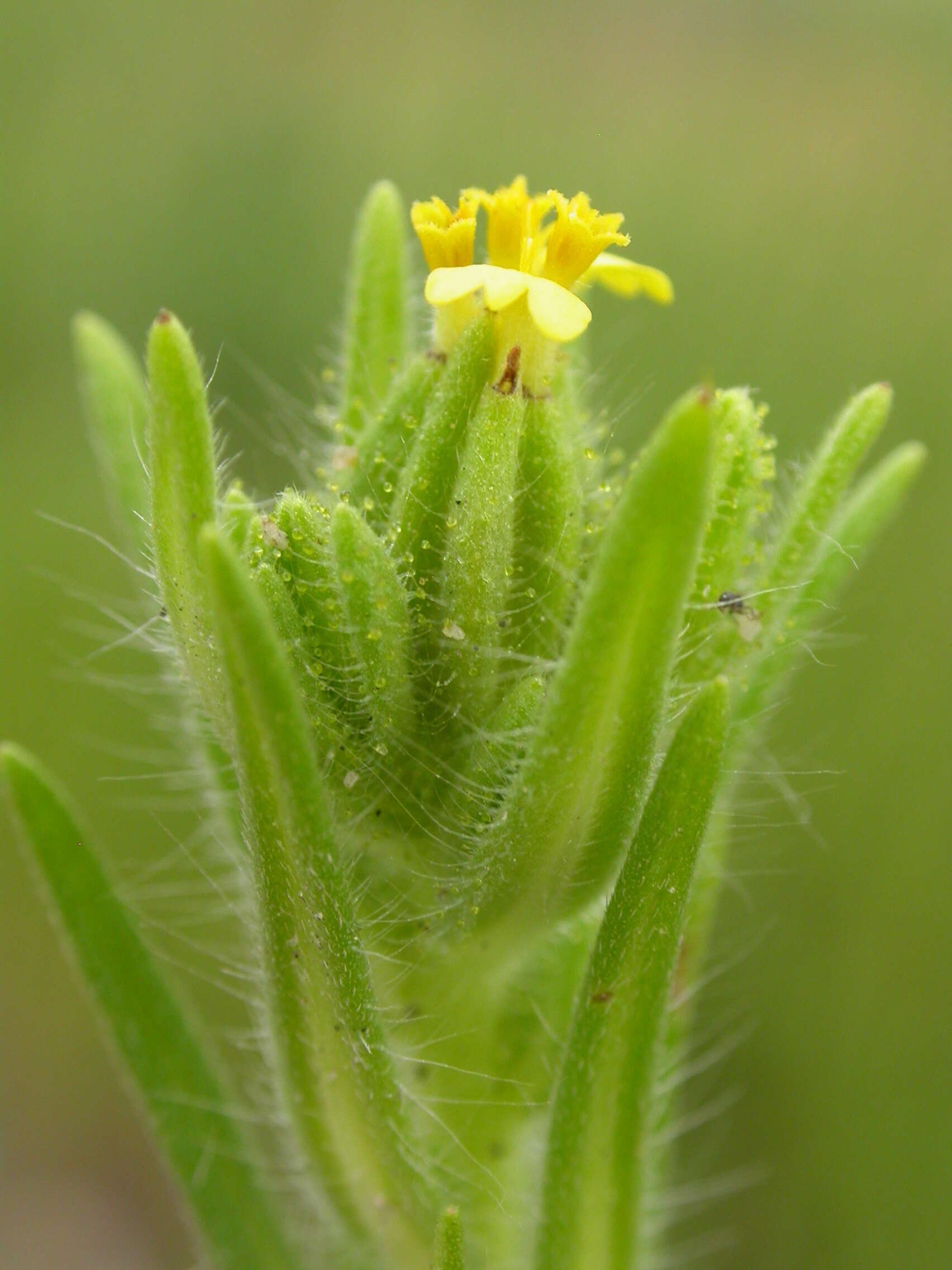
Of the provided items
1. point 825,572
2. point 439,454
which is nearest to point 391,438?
point 439,454

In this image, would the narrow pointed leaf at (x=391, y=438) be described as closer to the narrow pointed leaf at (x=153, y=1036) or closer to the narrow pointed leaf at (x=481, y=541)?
the narrow pointed leaf at (x=481, y=541)

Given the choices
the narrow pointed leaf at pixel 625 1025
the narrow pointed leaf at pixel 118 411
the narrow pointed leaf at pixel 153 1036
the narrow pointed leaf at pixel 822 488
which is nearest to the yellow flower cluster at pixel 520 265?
the narrow pointed leaf at pixel 822 488

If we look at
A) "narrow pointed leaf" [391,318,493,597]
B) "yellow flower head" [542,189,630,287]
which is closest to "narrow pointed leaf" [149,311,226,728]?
"narrow pointed leaf" [391,318,493,597]

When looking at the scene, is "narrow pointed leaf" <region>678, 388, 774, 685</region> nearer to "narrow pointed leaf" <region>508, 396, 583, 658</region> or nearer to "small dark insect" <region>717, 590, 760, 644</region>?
"small dark insect" <region>717, 590, 760, 644</region>

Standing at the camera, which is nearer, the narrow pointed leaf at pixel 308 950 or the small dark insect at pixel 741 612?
the narrow pointed leaf at pixel 308 950

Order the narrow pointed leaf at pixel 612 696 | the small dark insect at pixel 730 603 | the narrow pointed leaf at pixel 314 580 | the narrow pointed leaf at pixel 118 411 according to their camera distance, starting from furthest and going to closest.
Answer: the narrow pointed leaf at pixel 118 411 < the small dark insect at pixel 730 603 < the narrow pointed leaf at pixel 314 580 < the narrow pointed leaf at pixel 612 696

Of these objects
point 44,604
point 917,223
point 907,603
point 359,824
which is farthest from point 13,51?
point 359,824

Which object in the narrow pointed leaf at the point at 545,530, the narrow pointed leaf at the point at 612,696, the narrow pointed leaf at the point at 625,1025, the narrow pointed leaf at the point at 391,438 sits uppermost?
the narrow pointed leaf at the point at 391,438
